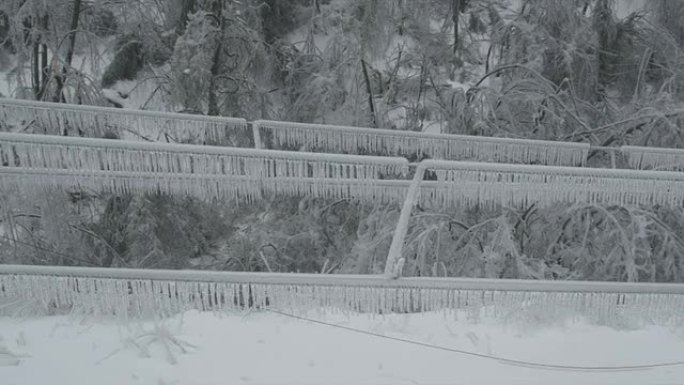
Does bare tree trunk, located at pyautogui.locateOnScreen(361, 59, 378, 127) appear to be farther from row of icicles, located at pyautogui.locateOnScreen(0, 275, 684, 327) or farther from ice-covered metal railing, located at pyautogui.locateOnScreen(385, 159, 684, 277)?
row of icicles, located at pyautogui.locateOnScreen(0, 275, 684, 327)

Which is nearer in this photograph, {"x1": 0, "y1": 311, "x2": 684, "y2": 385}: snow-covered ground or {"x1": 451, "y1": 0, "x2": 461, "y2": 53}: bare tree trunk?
{"x1": 0, "y1": 311, "x2": 684, "y2": 385}: snow-covered ground

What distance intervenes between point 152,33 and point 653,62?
690cm

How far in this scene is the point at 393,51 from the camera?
7262 mm

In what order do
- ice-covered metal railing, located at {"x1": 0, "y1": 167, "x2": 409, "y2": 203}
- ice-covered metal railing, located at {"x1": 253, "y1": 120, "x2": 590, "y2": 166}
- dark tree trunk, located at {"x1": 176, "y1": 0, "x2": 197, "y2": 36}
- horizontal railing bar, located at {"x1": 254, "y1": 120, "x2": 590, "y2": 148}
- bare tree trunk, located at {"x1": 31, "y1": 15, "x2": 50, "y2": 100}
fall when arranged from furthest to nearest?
dark tree trunk, located at {"x1": 176, "y1": 0, "x2": 197, "y2": 36}
bare tree trunk, located at {"x1": 31, "y1": 15, "x2": 50, "y2": 100}
ice-covered metal railing, located at {"x1": 253, "y1": 120, "x2": 590, "y2": 166}
horizontal railing bar, located at {"x1": 254, "y1": 120, "x2": 590, "y2": 148}
ice-covered metal railing, located at {"x1": 0, "y1": 167, "x2": 409, "y2": 203}

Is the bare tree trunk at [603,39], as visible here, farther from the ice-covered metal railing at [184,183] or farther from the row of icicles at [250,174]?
the ice-covered metal railing at [184,183]

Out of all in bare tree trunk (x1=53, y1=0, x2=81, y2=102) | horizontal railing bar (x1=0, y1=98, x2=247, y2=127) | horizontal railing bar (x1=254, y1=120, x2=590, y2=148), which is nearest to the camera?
horizontal railing bar (x1=0, y1=98, x2=247, y2=127)

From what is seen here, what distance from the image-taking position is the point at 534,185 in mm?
2172

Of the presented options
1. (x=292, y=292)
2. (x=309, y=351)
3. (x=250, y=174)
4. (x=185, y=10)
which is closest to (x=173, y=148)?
(x=250, y=174)

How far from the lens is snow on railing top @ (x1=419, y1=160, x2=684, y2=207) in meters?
2.08

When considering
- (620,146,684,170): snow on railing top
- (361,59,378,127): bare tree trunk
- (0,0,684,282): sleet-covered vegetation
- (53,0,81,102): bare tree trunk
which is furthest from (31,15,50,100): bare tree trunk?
(620,146,684,170): snow on railing top

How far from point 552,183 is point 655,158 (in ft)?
6.52

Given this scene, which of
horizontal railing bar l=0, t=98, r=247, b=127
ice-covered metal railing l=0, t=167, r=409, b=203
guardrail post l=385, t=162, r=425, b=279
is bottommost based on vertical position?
guardrail post l=385, t=162, r=425, b=279

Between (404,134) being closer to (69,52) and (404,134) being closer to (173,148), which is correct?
(173,148)

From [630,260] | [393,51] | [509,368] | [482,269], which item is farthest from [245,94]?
[509,368]
